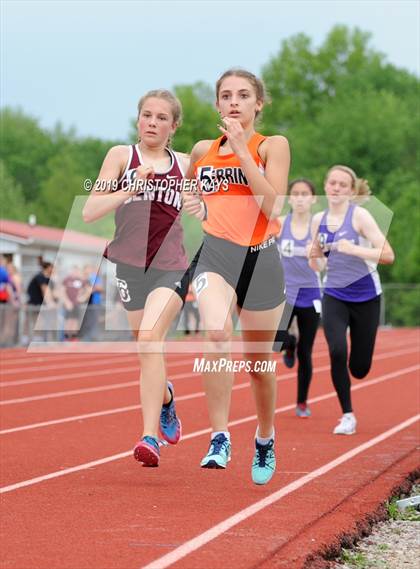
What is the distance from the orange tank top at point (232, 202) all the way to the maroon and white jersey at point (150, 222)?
2.02 ft

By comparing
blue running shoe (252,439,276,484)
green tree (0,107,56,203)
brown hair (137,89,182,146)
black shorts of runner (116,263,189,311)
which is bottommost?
blue running shoe (252,439,276,484)

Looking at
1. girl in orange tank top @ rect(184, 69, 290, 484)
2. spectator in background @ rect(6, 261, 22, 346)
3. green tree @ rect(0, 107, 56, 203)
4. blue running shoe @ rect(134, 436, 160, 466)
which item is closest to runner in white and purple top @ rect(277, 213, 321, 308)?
girl in orange tank top @ rect(184, 69, 290, 484)

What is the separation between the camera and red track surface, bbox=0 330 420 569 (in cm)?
478

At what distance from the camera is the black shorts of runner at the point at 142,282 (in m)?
6.80

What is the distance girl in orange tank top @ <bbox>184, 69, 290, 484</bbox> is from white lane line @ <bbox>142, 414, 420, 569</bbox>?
272 mm

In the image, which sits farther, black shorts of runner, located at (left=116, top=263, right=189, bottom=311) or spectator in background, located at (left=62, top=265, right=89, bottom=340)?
spectator in background, located at (left=62, top=265, right=89, bottom=340)

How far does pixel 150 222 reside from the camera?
6.81 meters

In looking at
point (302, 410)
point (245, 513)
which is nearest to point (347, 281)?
point (302, 410)

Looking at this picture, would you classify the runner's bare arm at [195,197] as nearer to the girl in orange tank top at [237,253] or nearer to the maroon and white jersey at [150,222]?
the girl in orange tank top at [237,253]

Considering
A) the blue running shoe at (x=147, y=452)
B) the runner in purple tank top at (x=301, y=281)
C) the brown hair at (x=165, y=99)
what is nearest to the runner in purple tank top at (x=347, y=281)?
the runner in purple tank top at (x=301, y=281)

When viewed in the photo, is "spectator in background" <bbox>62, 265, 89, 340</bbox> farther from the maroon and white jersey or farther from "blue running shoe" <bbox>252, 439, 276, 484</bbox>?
"blue running shoe" <bbox>252, 439, 276, 484</bbox>

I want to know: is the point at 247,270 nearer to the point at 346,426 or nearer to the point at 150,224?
the point at 150,224

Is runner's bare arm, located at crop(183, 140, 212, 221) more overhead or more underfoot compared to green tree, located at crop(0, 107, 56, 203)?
more underfoot

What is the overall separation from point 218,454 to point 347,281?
343cm
